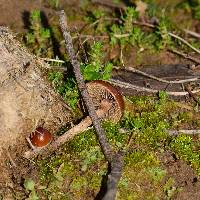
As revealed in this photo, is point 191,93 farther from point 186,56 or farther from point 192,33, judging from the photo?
point 192,33

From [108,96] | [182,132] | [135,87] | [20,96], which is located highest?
[20,96]

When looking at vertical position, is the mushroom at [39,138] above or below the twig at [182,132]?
above

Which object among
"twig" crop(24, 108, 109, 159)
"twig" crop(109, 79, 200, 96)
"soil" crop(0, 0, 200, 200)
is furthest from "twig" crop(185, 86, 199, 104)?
"twig" crop(24, 108, 109, 159)

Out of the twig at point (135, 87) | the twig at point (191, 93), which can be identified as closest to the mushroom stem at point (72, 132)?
the twig at point (135, 87)

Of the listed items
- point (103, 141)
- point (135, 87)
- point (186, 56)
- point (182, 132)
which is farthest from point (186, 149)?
point (186, 56)

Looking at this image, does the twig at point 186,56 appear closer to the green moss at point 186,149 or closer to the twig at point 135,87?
the twig at point 135,87

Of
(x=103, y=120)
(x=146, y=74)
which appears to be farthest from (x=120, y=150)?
(x=146, y=74)

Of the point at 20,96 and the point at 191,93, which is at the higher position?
the point at 20,96
